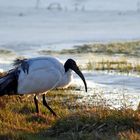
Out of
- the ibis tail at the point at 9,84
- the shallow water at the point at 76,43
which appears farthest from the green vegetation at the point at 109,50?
the ibis tail at the point at 9,84

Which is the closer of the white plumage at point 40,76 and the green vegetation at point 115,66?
the white plumage at point 40,76

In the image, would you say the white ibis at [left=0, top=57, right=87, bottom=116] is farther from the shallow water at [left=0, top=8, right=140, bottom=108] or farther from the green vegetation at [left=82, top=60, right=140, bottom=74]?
the green vegetation at [left=82, top=60, right=140, bottom=74]

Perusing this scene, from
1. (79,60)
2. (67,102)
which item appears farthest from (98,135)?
(79,60)

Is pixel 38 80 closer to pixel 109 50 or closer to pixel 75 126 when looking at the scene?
pixel 75 126

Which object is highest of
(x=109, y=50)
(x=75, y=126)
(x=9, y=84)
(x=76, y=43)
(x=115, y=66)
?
(x=76, y=43)

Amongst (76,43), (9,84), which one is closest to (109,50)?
(76,43)

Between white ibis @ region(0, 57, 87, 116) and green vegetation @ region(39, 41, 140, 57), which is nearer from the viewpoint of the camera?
white ibis @ region(0, 57, 87, 116)

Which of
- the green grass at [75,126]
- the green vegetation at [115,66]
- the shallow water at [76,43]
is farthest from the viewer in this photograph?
the green vegetation at [115,66]

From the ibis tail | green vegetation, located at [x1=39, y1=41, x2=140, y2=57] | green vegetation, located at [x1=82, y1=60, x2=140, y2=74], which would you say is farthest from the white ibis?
green vegetation, located at [x1=39, y1=41, x2=140, y2=57]

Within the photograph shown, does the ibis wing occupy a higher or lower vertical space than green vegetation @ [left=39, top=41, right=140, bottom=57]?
lower

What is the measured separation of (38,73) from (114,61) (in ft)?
33.0

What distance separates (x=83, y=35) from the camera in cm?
3528

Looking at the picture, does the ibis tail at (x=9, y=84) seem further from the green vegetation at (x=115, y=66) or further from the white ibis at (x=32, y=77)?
the green vegetation at (x=115, y=66)

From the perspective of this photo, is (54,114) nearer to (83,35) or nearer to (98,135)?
(98,135)
